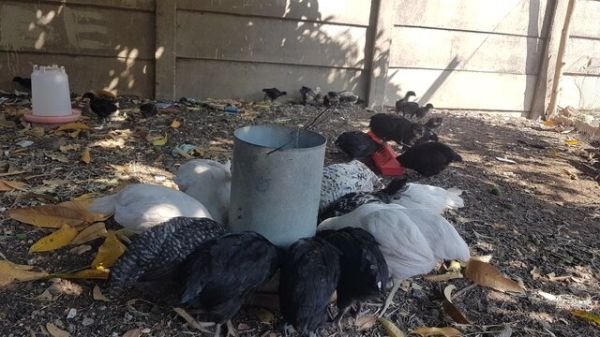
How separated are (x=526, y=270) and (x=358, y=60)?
4711 millimetres

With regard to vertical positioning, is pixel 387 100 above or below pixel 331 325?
above

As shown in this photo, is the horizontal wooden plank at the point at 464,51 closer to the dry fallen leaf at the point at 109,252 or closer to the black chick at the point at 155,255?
the dry fallen leaf at the point at 109,252

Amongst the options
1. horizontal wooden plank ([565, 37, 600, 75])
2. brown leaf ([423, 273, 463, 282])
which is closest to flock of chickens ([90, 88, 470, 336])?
brown leaf ([423, 273, 463, 282])

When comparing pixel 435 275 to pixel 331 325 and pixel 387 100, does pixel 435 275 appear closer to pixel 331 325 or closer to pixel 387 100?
pixel 331 325

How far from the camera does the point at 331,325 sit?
2.53m

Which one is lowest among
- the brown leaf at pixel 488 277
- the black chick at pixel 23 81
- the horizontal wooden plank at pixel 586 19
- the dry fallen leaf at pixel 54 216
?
the brown leaf at pixel 488 277

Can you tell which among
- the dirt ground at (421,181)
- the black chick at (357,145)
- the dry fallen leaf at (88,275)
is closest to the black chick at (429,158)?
the dirt ground at (421,181)

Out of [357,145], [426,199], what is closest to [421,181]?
[357,145]

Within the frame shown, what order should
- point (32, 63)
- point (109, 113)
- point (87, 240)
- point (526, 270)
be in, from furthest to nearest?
point (32, 63), point (109, 113), point (526, 270), point (87, 240)

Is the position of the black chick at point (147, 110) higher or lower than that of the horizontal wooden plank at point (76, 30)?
lower

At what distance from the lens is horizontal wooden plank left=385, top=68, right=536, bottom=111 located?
7.64 m

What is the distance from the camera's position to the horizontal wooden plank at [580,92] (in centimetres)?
821

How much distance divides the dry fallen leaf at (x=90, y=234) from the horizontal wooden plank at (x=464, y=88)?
538cm

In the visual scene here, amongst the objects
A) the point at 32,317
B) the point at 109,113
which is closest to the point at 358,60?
the point at 109,113
